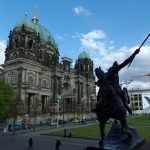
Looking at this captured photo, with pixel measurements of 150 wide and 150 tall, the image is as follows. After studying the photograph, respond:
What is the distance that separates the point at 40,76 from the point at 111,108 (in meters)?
72.4

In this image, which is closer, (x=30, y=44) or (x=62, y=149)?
(x=62, y=149)

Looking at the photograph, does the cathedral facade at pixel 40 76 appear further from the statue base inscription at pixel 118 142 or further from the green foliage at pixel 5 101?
the statue base inscription at pixel 118 142

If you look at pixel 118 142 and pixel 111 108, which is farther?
pixel 111 108

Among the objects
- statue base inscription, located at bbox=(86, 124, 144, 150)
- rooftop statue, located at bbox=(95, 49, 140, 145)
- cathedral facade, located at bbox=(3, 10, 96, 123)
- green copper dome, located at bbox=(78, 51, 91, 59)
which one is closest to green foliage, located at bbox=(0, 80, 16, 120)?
cathedral facade, located at bbox=(3, 10, 96, 123)

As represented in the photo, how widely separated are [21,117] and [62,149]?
45121 mm

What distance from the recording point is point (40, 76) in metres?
83.6

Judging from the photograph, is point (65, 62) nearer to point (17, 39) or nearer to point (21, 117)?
point (17, 39)

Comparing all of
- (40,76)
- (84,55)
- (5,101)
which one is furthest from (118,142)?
(84,55)

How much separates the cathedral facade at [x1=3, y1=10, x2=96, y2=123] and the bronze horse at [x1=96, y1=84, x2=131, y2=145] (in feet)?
185

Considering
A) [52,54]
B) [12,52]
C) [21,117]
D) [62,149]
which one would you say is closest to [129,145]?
[62,149]

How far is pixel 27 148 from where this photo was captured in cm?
2894

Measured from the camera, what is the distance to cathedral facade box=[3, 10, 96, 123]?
75.8m

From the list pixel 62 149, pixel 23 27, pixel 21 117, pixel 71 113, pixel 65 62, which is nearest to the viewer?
pixel 62 149

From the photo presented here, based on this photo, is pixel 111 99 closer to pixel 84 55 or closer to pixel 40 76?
pixel 40 76
